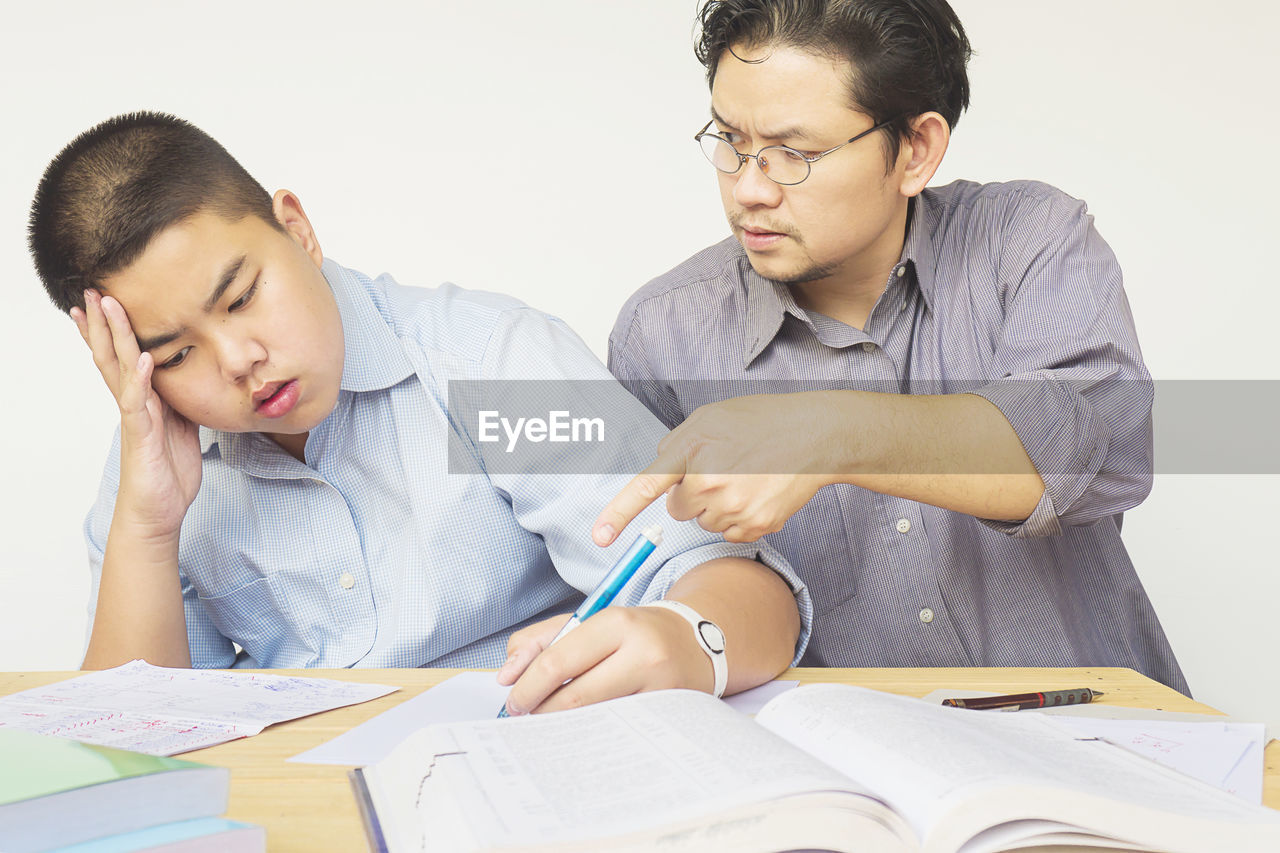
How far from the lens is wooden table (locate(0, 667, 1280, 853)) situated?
63cm

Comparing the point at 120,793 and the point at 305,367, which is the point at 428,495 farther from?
the point at 120,793

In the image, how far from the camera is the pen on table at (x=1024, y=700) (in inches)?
33.5

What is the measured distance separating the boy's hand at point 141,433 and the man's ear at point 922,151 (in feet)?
3.31

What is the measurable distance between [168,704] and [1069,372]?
102 cm

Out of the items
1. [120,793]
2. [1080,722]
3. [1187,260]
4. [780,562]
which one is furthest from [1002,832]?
[1187,260]

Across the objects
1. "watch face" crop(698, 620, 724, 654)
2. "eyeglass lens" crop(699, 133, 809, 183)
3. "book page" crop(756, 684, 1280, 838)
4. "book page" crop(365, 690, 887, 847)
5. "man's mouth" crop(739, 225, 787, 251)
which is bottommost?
"watch face" crop(698, 620, 724, 654)

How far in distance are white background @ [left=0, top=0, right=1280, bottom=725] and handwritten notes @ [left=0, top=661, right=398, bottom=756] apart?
1364 millimetres

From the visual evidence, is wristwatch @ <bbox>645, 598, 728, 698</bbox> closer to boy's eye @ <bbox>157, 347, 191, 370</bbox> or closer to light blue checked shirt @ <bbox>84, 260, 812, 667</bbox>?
light blue checked shirt @ <bbox>84, 260, 812, 667</bbox>

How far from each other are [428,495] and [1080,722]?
75 centimetres

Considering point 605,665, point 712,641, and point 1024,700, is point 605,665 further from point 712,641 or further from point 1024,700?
point 1024,700

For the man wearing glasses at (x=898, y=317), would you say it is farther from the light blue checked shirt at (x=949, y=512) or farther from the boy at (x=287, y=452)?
the boy at (x=287, y=452)

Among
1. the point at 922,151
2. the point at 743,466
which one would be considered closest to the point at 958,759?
the point at 743,466

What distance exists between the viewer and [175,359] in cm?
113

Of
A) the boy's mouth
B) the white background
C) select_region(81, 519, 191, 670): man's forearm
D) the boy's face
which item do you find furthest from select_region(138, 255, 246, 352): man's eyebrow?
the white background
